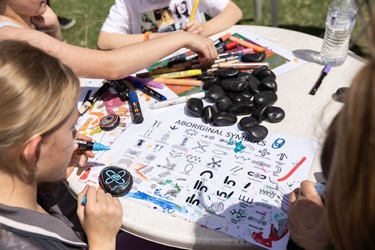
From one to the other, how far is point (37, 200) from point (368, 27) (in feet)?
2.46

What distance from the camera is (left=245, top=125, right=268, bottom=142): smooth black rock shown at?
0.94 meters

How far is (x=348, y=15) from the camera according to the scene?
117cm

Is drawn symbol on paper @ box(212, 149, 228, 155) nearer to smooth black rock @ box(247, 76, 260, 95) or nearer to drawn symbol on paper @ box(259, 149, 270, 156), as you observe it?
drawn symbol on paper @ box(259, 149, 270, 156)

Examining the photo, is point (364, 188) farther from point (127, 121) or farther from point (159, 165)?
point (127, 121)

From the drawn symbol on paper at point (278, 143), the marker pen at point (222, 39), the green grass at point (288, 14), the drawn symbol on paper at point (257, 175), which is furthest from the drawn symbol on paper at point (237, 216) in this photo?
the green grass at point (288, 14)

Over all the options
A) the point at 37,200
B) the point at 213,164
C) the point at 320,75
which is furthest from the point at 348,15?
the point at 37,200

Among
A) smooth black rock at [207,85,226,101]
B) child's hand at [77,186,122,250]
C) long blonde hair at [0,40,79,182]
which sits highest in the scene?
long blonde hair at [0,40,79,182]

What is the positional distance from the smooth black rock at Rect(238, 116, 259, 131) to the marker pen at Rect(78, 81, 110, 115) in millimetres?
416

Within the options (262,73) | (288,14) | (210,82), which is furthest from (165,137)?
(288,14)

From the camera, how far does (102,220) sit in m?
0.81

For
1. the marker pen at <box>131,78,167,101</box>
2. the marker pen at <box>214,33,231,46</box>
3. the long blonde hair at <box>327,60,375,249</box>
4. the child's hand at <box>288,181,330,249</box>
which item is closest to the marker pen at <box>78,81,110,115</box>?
the marker pen at <box>131,78,167,101</box>

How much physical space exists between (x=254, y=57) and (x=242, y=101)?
0.23m

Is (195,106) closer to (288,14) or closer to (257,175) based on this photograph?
(257,175)

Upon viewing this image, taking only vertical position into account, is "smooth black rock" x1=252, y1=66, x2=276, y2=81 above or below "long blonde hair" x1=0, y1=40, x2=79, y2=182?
below
